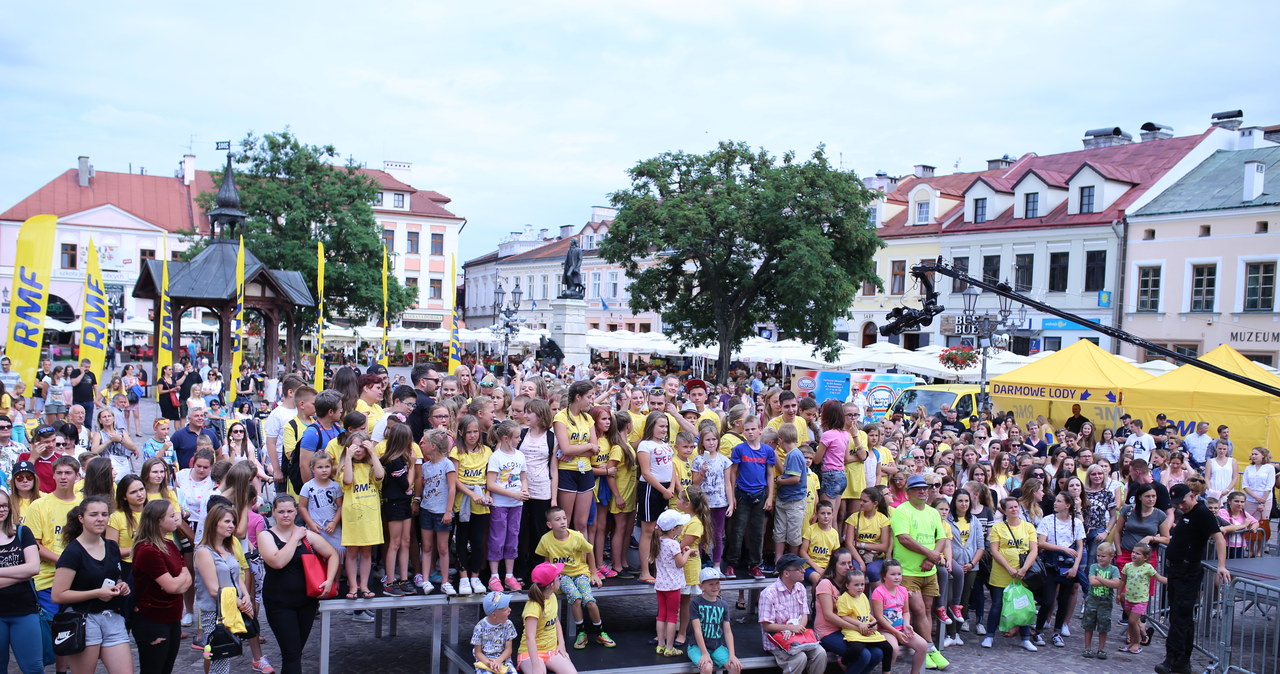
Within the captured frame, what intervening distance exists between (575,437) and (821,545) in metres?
2.46

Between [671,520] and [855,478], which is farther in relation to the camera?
[855,478]

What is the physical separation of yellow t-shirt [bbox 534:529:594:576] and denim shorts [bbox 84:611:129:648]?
2.82 meters

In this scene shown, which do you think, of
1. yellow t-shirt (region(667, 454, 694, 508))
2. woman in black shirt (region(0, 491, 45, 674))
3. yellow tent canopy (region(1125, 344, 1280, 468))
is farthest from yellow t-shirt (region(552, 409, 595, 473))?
yellow tent canopy (region(1125, 344, 1280, 468))

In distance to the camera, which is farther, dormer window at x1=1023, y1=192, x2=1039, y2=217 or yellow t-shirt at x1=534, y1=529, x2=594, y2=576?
dormer window at x1=1023, y1=192, x2=1039, y2=217

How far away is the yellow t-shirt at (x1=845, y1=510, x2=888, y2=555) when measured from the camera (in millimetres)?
8430

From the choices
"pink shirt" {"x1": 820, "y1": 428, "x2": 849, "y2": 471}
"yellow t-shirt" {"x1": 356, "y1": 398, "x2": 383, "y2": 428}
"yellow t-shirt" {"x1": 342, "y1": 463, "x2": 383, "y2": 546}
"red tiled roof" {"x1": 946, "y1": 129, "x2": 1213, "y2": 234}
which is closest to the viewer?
"yellow t-shirt" {"x1": 342, "y1": 463, "x2": 383, "y2": 546}

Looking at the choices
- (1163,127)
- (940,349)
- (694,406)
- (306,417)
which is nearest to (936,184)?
(1163,127)

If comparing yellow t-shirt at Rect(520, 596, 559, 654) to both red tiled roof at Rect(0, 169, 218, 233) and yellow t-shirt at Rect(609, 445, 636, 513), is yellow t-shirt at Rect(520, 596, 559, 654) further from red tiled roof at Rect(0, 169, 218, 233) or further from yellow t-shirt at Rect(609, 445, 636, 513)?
red tiled roof at Rect(0, 169, 218, 233)

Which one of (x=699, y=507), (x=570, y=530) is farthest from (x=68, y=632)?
(x=699, y=507)

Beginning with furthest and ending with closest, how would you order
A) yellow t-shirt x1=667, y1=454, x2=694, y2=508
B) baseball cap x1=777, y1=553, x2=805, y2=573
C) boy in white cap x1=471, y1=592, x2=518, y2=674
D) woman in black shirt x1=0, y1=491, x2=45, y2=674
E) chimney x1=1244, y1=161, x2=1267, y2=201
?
chimney x1=1244, y1=161, x2=1267, y2=201 < yellow t-shirt x1=667, y1=454, x2=694, y2=508 < baseball cap x1=777, y1=553, x2=805, y2=573 < boy in white cap x1=471, y1=592, x2=518, y2=674 < woman in black shirt x1=0, y1=491, x2=45, y2=674

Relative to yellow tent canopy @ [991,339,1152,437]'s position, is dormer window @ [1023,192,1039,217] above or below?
above

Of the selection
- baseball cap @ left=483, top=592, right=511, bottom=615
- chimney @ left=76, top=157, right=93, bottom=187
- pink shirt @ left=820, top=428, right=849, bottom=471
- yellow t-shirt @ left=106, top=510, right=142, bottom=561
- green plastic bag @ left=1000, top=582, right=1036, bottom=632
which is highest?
chimney @ left=76, top=157, right=93, bottom=187

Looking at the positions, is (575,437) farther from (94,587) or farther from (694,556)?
(94,587)

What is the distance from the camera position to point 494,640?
6535 mm
